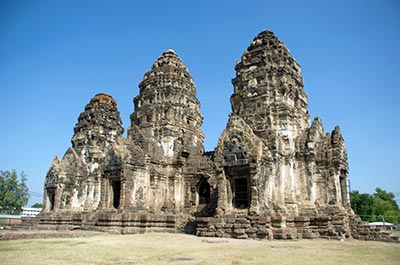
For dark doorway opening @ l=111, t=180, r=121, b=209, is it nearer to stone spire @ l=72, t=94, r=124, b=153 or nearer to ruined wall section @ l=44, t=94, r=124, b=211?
ruined wall section @ l=44, t=94, r=124, b=211

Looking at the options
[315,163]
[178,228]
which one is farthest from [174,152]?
[315,163]

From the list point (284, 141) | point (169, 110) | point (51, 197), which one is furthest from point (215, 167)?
point (51, 197)

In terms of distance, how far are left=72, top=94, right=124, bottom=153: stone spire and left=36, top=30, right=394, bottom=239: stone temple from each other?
113 millimetres

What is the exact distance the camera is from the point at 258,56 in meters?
22.0

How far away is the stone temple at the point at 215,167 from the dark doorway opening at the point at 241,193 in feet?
0.18

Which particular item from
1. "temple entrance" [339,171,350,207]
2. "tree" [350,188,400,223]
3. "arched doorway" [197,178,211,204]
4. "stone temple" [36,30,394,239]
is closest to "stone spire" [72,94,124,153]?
"stone temple" [36,30,394,239]

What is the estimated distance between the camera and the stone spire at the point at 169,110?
24219mm

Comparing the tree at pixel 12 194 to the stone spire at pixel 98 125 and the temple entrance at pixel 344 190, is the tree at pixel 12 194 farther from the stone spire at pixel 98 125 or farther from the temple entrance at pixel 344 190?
the temple entrance at pixel 344 190

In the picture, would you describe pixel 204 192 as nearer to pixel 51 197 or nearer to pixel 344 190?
pixel 344 190

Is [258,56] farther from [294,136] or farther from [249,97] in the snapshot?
[294,136]

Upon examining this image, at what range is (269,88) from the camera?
809 inches

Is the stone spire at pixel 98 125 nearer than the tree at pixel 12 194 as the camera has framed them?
Yes

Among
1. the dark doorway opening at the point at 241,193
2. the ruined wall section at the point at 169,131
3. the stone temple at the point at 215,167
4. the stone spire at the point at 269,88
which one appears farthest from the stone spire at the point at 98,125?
the dark doorway opening at the point at 241,193

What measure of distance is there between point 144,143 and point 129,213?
4.96m
